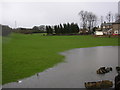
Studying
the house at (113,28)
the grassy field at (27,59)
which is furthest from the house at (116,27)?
the grassy field at (27,59)

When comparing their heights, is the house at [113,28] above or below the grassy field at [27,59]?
above

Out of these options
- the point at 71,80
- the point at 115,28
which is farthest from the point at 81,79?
the point at 115,28

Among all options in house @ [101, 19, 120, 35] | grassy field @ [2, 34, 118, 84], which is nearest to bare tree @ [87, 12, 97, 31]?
house @ [101, 19, 120, 35]

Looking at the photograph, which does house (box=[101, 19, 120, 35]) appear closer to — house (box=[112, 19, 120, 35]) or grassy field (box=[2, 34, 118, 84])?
house (box=[112, 19, 120, 35])

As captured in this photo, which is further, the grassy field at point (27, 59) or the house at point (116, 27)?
the house at point (116, 27)

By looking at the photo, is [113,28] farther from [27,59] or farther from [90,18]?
[27,59]

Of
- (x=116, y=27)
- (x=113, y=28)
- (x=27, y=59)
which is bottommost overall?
(x=27, y=59)

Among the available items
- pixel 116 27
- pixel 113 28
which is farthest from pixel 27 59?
pixel 113 28

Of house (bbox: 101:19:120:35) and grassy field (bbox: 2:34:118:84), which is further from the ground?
house (bbox: 101:19:120:35)

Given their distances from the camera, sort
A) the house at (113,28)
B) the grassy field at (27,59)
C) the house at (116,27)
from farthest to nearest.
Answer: the house at (113,28) < the house at (116,27) < the grassy field at (27,59)

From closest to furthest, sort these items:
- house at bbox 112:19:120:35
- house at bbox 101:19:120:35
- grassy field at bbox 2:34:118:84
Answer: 1. grassy field at bbox 2:34:118:84
2. house at bbox 112:19:120:35
3. house at bbox 101:19:120:35

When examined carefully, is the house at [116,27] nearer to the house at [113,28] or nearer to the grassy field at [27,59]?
the house at [113,28]

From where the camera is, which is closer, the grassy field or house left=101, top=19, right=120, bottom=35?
the grassy field

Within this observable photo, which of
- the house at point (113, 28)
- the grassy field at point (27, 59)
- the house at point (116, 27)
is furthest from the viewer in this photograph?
the house at point (113, 28)
